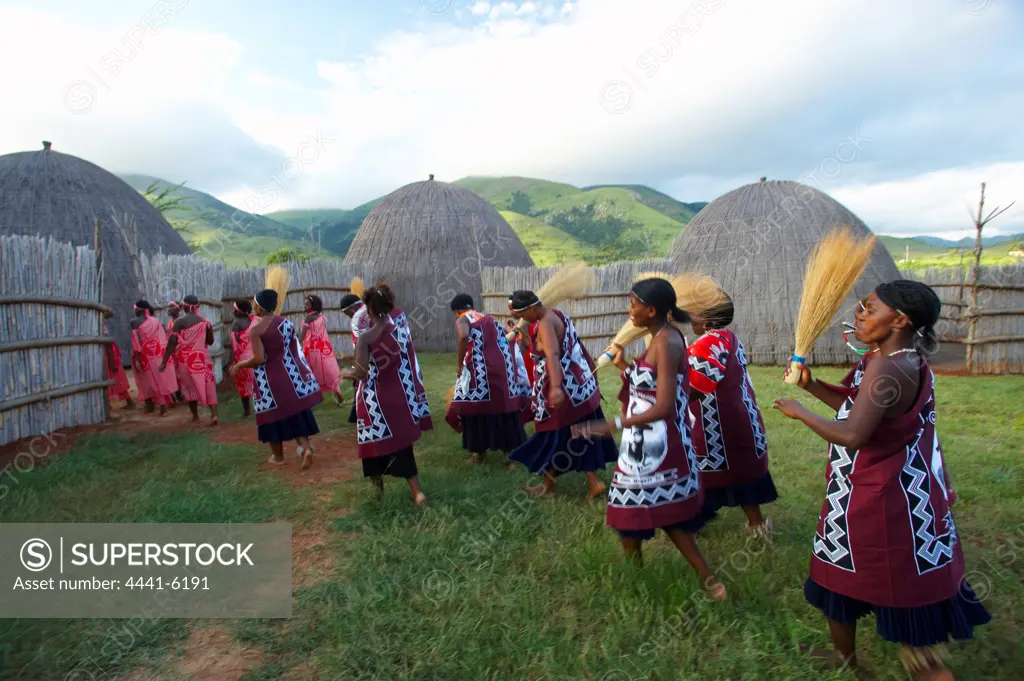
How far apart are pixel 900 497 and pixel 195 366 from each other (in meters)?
7.89

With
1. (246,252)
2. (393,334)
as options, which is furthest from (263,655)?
(246,252)

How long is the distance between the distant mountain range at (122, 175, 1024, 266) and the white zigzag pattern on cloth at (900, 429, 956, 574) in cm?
2931

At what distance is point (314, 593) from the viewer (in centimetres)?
339

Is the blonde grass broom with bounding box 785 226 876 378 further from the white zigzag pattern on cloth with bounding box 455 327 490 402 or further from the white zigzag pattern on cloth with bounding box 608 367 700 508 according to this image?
the white zigzag pattern on cloth with bounding box 455 327 490 402

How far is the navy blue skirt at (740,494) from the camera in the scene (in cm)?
370

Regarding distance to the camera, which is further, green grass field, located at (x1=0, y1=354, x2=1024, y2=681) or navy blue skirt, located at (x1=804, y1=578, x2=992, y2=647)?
green grass field, located at (x1=0, y1=354, x2=1024, y2=681)

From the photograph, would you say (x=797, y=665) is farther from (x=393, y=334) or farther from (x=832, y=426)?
(x=393, y=334)

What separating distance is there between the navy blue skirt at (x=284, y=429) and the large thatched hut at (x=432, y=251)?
27.7 feet

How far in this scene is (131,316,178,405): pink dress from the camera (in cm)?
826

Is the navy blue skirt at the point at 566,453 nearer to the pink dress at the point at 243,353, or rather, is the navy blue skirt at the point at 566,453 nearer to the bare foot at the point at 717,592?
the bare foot at the point at 717,592

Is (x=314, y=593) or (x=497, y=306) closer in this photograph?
(x=314, y=593)

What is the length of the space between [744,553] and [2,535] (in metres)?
4.83

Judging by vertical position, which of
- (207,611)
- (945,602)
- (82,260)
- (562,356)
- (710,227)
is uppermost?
(710,227)

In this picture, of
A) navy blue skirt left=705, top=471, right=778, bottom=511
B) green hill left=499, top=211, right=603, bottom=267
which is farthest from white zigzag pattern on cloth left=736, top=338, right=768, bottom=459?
green hill left=499, top=211, right=603, bottom=267
